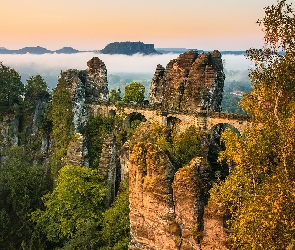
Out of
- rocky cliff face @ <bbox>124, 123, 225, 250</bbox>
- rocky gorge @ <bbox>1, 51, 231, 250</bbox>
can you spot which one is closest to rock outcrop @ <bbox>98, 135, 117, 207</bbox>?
rocky gorge @ <bbox>1, 51, 231, 250</bbox>

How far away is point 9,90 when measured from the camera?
51.3 m

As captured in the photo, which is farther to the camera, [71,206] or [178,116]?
[178,116]

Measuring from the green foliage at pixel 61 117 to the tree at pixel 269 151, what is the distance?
32.2m

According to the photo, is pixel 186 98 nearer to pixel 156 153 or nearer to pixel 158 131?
pixel 158 131

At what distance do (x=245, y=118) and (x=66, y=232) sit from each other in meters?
22.4

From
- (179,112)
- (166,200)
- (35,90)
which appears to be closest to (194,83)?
(179,112)

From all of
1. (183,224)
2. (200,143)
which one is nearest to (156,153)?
(183,224)

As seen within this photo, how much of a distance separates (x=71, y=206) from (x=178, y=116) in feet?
59.4

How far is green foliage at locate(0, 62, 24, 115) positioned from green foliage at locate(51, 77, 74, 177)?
653 cm

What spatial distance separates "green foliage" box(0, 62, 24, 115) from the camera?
5053cm

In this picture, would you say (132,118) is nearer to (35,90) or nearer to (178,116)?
(178,116)

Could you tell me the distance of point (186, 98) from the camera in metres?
48.1

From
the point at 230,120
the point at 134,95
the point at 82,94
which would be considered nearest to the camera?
the point at 230,120

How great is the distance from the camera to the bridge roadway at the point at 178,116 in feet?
144
